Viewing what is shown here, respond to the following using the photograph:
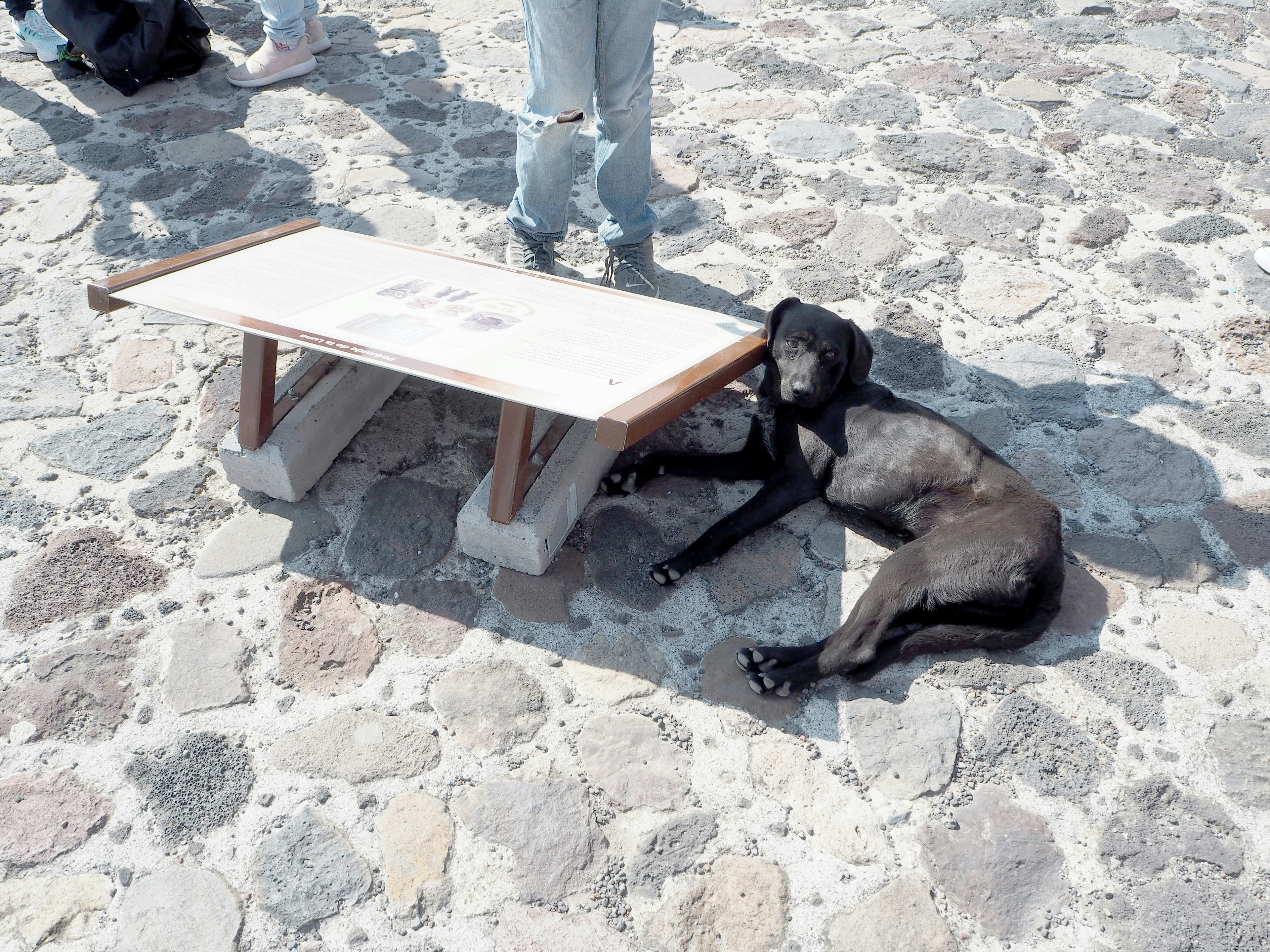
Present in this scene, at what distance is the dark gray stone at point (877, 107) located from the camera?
17.5 feet

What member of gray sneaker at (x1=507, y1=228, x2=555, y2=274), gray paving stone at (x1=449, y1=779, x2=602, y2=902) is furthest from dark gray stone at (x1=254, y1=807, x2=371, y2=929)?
gray sneaker at (x1=507, y1=228, x2=555, y2=274)

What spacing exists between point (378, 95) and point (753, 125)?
2285mm

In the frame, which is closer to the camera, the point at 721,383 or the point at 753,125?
the point at 721,383

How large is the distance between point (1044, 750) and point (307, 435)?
2.43 metres

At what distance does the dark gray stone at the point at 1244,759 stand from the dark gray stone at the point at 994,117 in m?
3.77

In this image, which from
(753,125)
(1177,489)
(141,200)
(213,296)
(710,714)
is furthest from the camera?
(753,125)

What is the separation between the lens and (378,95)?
18.4 feet

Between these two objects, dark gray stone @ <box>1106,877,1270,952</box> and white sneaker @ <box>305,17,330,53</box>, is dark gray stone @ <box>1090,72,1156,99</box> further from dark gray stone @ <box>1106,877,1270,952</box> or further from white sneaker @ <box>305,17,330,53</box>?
dark gray stone @ <box>1106,877,1270,952</box>

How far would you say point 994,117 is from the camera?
5.35 metres

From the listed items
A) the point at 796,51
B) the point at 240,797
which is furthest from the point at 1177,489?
the point at 796,51

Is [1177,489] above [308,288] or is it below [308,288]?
below

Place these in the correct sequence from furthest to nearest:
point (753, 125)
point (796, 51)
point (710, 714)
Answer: point (796, 51)
point (753, 125)
point (710, 714)

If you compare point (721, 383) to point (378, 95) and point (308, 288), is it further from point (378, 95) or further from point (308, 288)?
point (378, 95)

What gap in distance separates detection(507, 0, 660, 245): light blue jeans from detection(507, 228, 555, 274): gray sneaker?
1.0 inches
